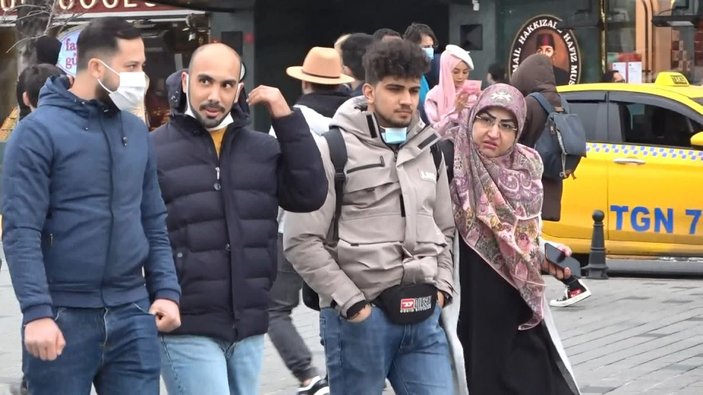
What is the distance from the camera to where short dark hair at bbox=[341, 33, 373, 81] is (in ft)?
27.3

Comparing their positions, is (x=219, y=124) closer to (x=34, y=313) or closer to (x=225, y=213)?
(x=225, y=213)

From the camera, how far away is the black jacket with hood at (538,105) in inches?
414

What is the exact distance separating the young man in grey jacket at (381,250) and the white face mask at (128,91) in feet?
2.95

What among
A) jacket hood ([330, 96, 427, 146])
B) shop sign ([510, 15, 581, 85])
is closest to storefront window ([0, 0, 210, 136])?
shop sign ([510, 15, 581, 85])

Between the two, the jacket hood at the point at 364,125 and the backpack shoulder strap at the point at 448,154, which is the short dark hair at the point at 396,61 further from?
the backpack shoulder strap at the point at 448,154

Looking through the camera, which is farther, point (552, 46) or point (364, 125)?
point (552, 46)

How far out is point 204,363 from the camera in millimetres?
5059

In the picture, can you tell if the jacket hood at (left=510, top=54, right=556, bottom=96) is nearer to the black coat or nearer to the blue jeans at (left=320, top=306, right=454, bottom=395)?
the blue jeans at (left=320, top=306, right=454, bottom=395)

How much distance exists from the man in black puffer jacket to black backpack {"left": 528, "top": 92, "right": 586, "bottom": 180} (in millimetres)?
5382

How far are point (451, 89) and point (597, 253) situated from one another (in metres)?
4.96

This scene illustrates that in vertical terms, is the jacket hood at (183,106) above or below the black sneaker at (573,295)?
above

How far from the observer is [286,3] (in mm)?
24672

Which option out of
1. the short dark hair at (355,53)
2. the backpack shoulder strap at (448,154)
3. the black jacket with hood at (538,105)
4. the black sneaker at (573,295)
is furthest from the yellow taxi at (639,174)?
the backpack shoulder strap at (448,154)

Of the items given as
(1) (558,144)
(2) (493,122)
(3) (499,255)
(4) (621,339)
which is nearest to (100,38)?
(2) (493,122)
